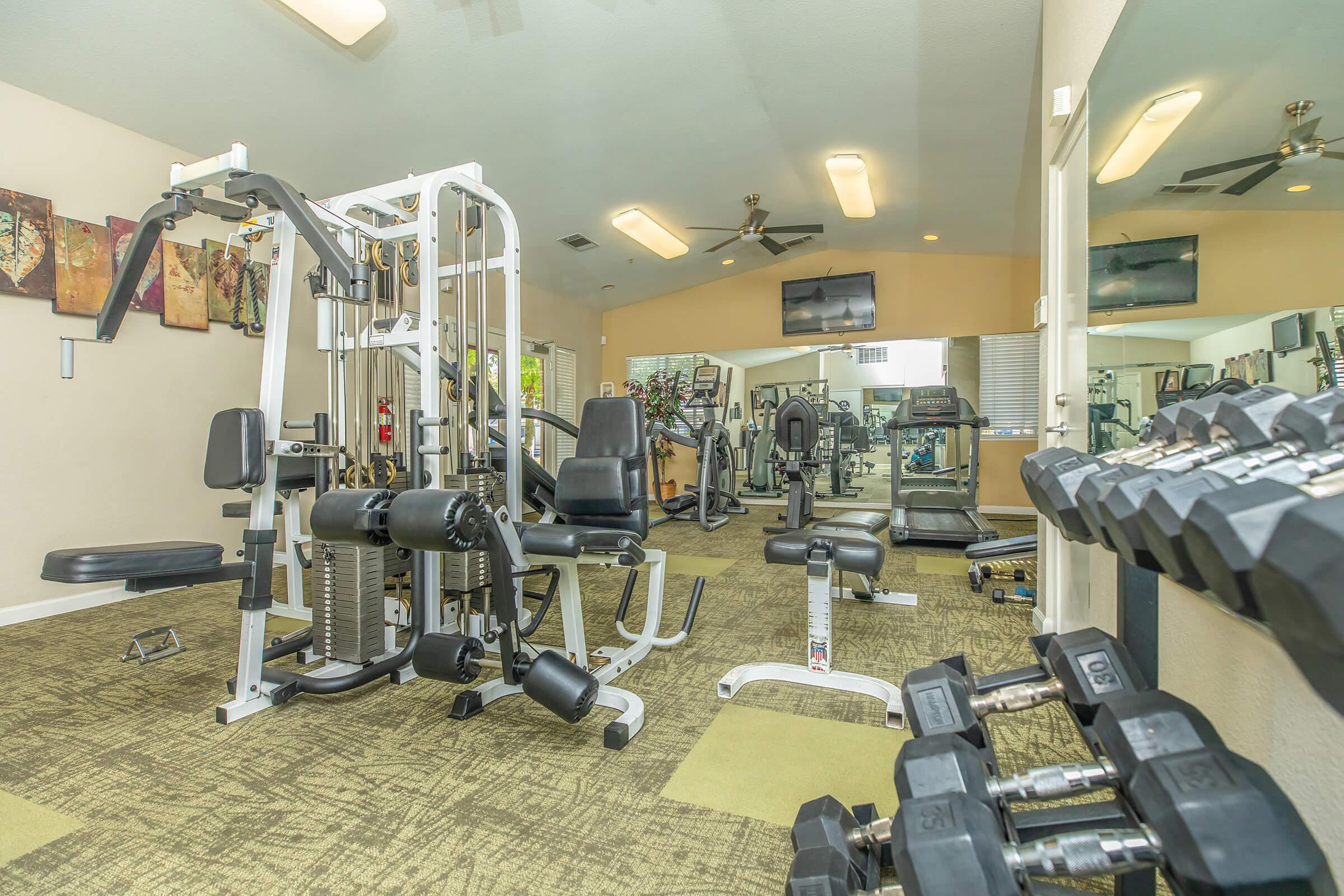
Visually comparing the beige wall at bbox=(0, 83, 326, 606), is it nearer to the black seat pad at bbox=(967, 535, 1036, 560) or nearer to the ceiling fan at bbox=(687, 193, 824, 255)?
the ceiling fan at bbox=(687, 193, 824, 255)

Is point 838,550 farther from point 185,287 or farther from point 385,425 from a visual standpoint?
point 185,287

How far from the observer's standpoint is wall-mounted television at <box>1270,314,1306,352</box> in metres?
1.07

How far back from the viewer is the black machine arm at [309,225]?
6.01ft

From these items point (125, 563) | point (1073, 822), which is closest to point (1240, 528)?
point (1073, 822)

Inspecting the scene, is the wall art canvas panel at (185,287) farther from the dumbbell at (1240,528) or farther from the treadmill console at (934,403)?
the treadmill console at (934,403)

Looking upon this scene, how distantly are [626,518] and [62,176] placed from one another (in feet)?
11.1

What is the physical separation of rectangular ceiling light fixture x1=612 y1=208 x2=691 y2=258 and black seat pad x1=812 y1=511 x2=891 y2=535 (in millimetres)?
3492

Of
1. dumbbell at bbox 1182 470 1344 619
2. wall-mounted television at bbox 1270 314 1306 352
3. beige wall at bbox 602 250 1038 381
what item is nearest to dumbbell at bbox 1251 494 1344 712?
dumbbell at bbox 1182 470 1344 619

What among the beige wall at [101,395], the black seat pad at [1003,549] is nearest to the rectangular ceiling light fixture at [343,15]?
the beige wall at [101,395]

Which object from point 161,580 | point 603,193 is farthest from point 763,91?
point 161,580

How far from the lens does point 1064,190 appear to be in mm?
2395

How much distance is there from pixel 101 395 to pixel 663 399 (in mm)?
4989

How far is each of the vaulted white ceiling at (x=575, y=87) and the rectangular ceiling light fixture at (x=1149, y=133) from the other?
1.41 meters

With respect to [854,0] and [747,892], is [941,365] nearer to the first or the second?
[854,0]
